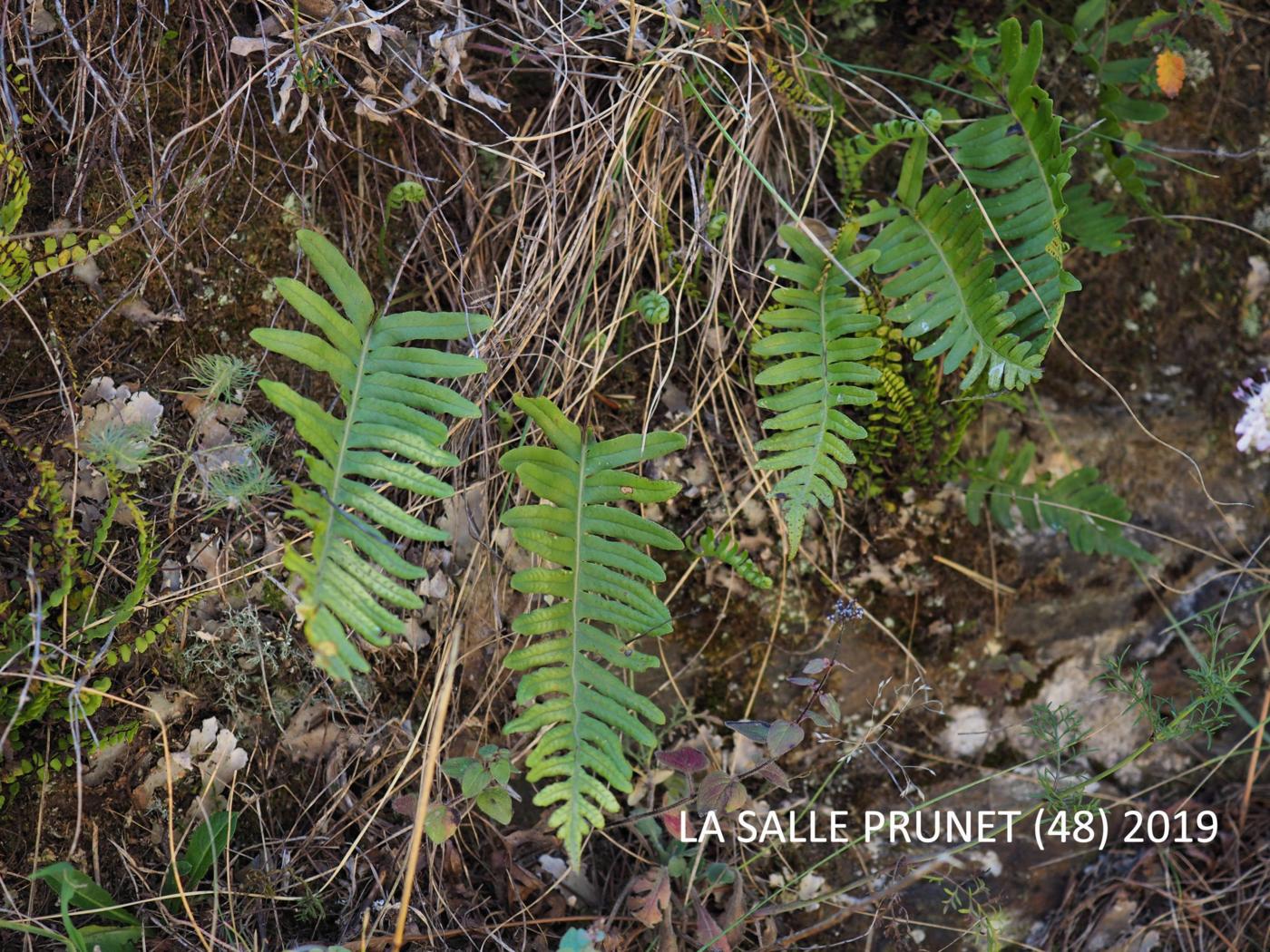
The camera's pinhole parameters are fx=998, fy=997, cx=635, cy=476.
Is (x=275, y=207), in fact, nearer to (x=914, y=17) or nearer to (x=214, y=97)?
(x=214, y=97)

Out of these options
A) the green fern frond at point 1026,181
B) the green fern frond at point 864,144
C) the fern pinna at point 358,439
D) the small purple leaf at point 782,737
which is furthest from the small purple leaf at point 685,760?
the green fern frond at point 864,144

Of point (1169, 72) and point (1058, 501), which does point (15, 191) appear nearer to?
point (1058, 501)

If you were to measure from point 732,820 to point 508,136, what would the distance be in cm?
141

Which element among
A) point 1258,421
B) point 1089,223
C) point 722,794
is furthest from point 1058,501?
point 722,794

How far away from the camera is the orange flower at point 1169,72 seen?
6.96 feet

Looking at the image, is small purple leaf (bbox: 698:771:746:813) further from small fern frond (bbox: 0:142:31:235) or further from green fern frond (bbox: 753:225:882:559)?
small fern frond (bbox: 0:142:31:235)

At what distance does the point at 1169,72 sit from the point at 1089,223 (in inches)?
14.5

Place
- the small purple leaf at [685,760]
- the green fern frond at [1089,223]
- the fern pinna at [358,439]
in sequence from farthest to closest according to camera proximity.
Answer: the green fern frond at [1089,223] → the small purple leaf at [685,760] → the fern pinna at [358,439]

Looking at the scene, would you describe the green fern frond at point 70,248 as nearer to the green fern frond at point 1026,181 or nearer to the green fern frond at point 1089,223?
the green fern frond at point 1026,181

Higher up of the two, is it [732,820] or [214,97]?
[214,97]

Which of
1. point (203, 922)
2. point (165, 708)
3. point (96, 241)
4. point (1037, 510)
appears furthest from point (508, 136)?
point (203, 922)

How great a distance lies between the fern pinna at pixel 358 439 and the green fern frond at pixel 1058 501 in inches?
45.7

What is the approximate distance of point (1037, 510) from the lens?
218 cm

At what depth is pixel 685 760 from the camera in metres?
1.84
